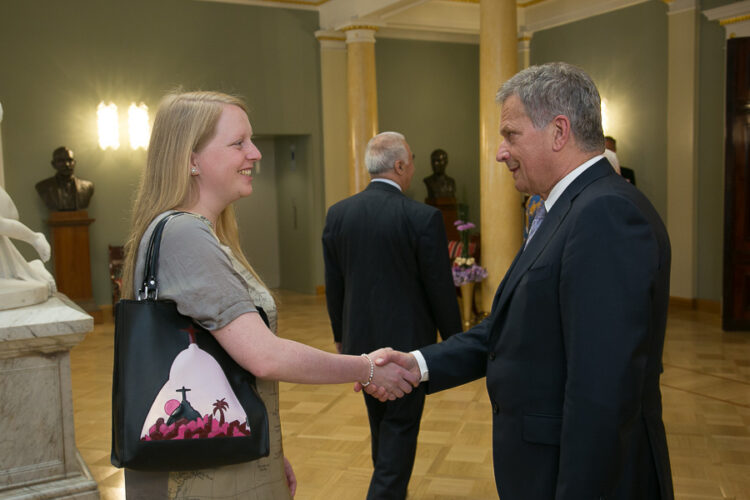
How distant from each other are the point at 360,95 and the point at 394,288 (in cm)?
715

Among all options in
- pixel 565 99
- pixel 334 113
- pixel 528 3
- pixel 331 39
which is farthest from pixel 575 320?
pixel 528 3

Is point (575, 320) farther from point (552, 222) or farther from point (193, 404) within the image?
point (193, 404)

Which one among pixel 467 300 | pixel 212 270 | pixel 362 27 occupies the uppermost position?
pixel 362 27

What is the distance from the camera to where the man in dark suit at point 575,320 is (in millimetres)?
1530

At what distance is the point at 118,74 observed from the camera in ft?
31.2

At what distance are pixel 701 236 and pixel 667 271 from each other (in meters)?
7.76

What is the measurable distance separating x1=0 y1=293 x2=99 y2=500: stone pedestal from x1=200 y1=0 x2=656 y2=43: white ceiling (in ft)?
23.9

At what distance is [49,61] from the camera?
9078mm

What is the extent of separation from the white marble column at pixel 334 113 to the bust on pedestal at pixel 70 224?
11.3ft

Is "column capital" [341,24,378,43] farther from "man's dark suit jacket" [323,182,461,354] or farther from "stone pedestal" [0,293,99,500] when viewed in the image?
"stone pedestal" [0,293,99,500]

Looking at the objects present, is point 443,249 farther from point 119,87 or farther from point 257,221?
point 257,221

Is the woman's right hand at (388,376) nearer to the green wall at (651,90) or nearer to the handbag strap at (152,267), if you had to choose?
the handbag strap at (152,267)

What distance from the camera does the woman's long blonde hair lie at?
1755 millimetres

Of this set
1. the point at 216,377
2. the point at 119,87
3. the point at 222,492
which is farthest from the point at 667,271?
the point at 119,87
